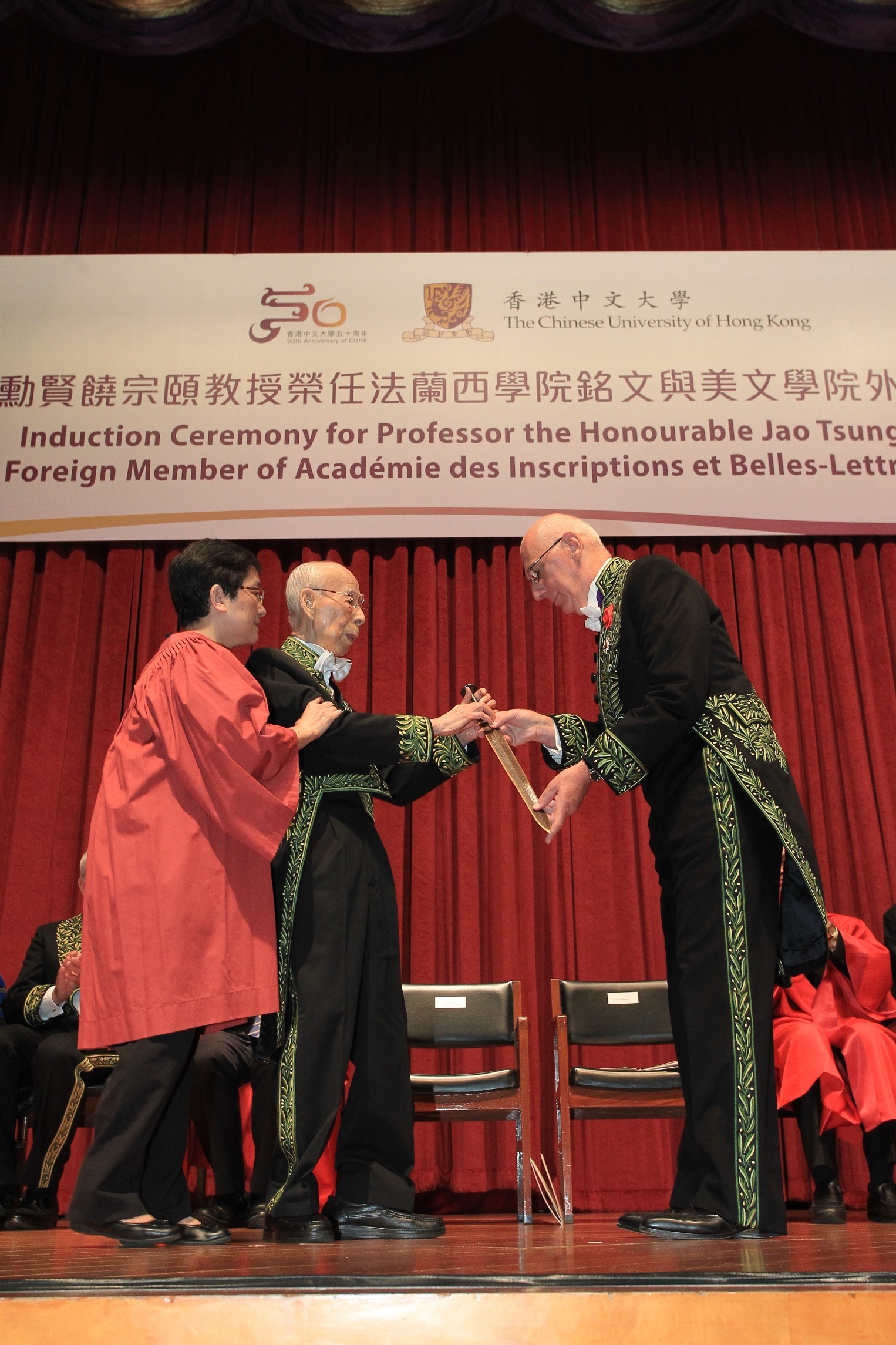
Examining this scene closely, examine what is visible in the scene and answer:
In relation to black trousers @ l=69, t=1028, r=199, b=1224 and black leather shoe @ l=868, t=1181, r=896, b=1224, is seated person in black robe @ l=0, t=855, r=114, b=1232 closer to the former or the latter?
black trousers @ l=69, t=1028, r=199, b=1224

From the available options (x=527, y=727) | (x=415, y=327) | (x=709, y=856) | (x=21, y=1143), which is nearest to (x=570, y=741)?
(x=527, y=727)

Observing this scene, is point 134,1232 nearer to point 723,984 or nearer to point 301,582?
point 723,984

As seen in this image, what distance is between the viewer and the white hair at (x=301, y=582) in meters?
2.53

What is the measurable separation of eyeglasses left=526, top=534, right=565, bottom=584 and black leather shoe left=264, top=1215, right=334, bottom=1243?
1.34m

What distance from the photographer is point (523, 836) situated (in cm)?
438

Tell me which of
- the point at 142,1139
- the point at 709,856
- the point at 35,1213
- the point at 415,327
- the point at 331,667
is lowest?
the point at 35,1213

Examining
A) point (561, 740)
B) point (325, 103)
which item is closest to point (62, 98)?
point (325, 103)

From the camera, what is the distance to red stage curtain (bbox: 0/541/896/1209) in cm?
421

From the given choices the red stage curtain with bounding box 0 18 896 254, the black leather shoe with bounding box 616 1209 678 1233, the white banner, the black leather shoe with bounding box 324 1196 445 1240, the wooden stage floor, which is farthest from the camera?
the red stage curtain with bounding box 0 18 896 254

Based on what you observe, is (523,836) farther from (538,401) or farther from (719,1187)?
(719,1187)

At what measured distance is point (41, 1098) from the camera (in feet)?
10.5

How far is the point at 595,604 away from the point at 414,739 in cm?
49

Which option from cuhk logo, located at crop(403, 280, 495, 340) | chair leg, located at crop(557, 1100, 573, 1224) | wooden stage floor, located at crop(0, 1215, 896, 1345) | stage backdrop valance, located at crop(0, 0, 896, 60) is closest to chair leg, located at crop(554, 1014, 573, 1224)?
chair leg, located at crop(557, 1100, 573, 1224)

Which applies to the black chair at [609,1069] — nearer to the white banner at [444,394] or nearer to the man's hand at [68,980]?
the man's hand at [68,980]
